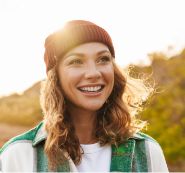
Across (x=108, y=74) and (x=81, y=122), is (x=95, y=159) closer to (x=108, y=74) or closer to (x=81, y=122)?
(x=81, y=122)

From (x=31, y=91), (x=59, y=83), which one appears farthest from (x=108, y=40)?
(x=31, y=91)

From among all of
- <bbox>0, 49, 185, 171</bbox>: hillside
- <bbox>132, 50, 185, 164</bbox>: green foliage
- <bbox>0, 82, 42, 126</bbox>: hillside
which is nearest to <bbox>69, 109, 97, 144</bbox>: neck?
<bbox>0, 49, 185, 171</bbox>: hillside

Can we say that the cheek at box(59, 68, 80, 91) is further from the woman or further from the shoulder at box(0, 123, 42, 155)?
the shoulder at box(0, 123, 42, 155)

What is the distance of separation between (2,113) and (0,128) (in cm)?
60

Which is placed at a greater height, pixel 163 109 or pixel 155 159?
pixel 155 159

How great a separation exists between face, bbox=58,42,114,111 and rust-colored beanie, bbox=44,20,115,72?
3cm

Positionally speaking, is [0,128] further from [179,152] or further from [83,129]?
[83,129]

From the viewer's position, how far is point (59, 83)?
8.38 ft

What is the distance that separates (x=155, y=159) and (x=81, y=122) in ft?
1.50

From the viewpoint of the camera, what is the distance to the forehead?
244 cm

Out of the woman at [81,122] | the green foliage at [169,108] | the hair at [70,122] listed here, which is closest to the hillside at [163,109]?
the green foliage at [169,108]

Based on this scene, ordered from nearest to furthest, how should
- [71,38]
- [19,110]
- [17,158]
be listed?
[17,158] → [71,38] → [19,110]

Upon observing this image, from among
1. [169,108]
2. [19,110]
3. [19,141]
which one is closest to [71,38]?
[19,141]

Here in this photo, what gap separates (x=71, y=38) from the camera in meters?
2.46
